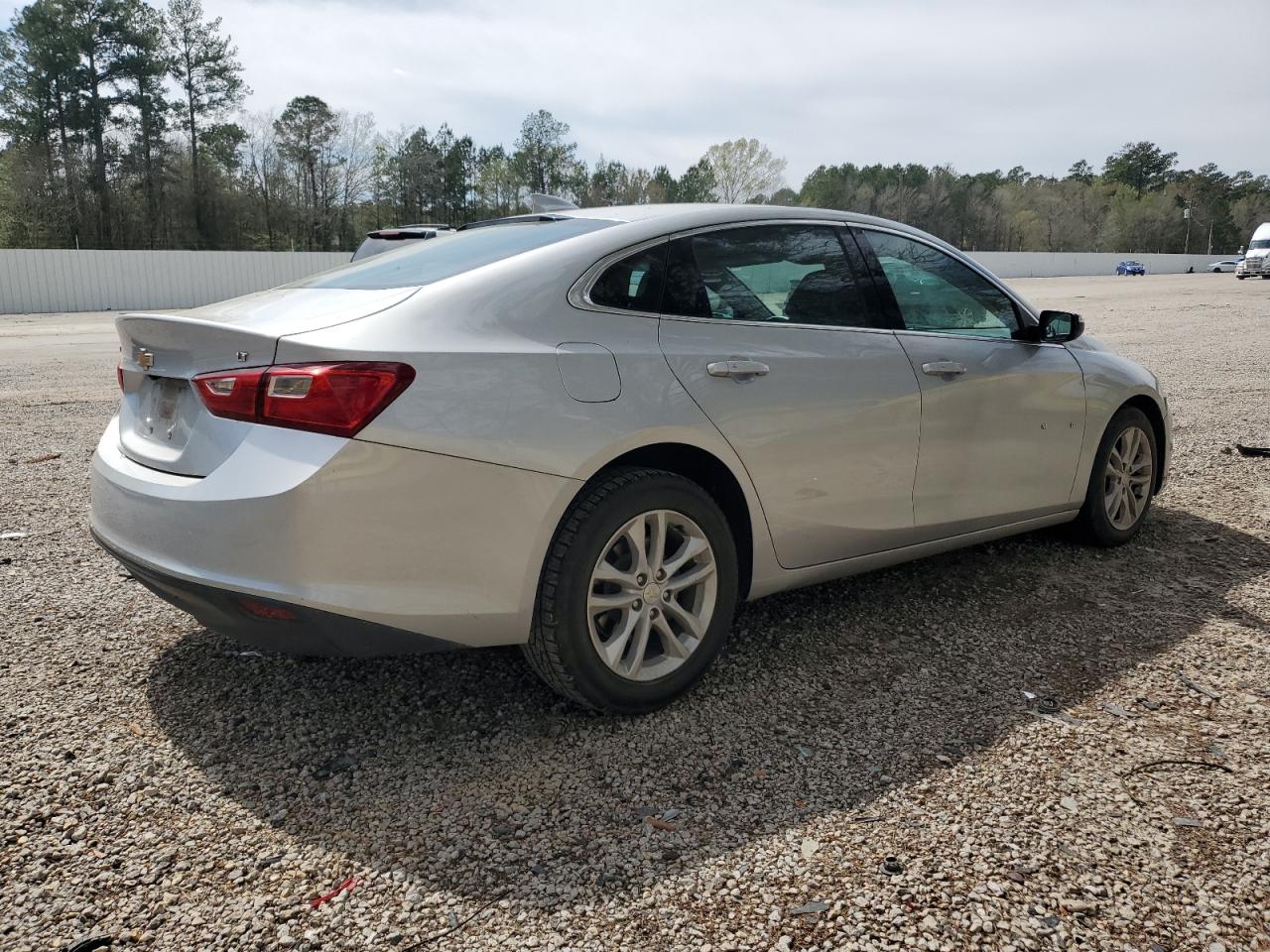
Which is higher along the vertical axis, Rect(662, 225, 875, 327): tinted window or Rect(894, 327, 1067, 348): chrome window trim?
Rect(662, 225, 875, 327): tinted window

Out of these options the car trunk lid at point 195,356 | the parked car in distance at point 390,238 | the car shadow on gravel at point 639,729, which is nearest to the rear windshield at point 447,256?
the car trunk lid at point 195,356

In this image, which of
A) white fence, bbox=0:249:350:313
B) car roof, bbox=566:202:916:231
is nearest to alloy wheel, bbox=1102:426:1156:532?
car roof, bbox=566:202:916:231

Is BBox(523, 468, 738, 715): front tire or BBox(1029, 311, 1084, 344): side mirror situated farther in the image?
BBox(1029, 311, 1084, 344): side mirror

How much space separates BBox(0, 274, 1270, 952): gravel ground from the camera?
7.04 ft

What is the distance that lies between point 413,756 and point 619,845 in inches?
30.0

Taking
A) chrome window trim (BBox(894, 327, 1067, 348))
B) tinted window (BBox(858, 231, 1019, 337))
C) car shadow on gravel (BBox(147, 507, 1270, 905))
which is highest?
tinted window (BBox(858, 231, 1019, 337))

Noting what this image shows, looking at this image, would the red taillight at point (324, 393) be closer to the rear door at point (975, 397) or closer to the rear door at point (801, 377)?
the rear door at point (801, 377)

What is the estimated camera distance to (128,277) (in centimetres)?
3666

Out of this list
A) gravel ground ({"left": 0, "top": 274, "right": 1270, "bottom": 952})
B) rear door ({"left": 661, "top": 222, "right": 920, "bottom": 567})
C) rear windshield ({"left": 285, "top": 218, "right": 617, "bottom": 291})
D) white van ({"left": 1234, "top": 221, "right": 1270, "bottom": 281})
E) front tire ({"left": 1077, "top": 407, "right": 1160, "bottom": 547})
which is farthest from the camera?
white van ({"left": 1234, "top": 221, "right": 1270, "bottom": 281})

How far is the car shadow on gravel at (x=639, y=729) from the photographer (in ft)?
8.02

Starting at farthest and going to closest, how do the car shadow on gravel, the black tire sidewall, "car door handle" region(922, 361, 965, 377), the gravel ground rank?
"car door handle" region(922, 361, 965, 377)
the black tire sidewall
the car shadow on gravel
the gravel ground

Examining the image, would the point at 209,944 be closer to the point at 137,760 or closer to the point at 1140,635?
the point at 137,760

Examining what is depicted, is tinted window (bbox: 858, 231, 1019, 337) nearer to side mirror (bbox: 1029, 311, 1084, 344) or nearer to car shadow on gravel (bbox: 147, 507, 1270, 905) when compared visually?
side mirror (bbox: 1029, 311, 1084, 344)

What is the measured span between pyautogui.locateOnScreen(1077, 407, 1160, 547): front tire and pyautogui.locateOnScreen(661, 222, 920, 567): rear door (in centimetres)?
150
